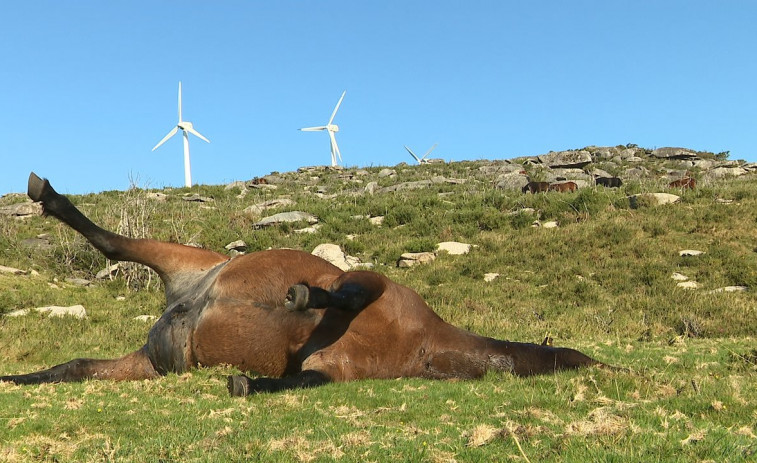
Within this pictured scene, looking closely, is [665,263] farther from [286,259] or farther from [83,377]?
[83,377]

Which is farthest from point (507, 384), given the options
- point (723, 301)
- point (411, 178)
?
point (411, 178)

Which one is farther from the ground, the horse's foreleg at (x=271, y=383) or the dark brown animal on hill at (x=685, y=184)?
the dark brown animal on hill at (x=685, y=184)

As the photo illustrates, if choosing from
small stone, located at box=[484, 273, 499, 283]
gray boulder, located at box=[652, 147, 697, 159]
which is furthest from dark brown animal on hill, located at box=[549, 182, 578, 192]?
gray boulder, located at box=[652, 147, 697, 159]

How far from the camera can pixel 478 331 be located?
9680 millimetres

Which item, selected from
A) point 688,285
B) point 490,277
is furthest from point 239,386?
point 688,285

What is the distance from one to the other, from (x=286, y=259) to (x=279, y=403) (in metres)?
1.57

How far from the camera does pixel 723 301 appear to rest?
38.3 ft

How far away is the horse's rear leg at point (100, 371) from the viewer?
546 centimetres

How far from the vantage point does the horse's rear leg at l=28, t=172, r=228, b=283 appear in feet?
19.9

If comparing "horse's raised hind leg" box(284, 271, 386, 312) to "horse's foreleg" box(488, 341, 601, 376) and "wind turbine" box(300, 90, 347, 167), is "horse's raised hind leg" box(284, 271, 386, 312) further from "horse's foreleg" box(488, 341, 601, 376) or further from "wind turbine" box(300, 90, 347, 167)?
"wind turbine" box(300, 90, 347, 167)

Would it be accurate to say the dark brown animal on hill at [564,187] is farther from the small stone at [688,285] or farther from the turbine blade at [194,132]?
the turbine blade at [194,132]

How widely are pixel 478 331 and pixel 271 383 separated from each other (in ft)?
19.2

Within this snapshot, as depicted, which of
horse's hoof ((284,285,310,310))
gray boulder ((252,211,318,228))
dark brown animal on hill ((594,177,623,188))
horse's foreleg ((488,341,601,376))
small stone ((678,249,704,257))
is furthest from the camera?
dark brown animal on hill ((594,177,623,188))

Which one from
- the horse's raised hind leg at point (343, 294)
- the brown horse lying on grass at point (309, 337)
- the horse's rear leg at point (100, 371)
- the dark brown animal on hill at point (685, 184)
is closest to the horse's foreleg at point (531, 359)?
the brown horse lying on grass at point (309, 337)
